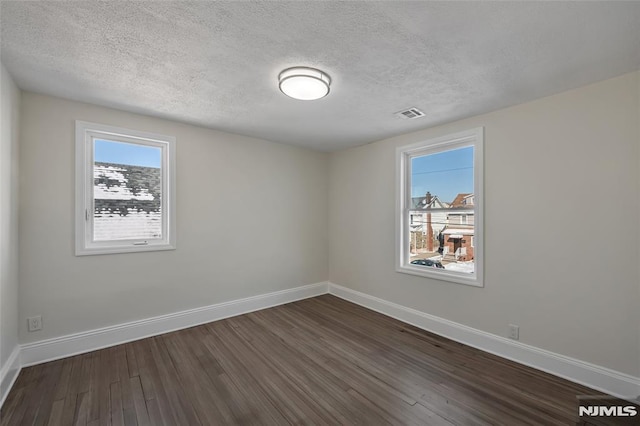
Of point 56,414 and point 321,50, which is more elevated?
point 321,50

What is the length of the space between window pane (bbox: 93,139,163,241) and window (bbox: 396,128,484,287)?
3.14 metres

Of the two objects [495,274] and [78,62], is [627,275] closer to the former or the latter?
[495,274]

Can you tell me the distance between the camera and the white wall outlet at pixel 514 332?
2.61 metres

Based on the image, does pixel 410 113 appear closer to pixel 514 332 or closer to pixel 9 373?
pixel 514 332

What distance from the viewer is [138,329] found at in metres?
3.01

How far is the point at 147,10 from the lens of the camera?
4.82 ft

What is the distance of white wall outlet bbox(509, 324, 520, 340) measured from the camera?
8.56 feet

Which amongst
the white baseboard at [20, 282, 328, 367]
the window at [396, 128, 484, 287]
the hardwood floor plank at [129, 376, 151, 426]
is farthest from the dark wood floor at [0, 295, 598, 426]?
the window at [396, 128, 484, 287]

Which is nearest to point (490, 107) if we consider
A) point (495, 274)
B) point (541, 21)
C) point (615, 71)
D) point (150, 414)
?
point (615, 71)

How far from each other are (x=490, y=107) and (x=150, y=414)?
3966 millimetres

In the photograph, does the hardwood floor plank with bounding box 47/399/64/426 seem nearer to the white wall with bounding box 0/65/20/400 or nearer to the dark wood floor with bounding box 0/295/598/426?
the dark wood floor with bounding box 0/295/598/426

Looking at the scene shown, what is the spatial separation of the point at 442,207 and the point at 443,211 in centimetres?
6

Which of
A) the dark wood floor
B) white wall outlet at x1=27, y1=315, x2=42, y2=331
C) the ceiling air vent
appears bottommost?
the dark wood floor

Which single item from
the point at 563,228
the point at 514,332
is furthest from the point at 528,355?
the point at 563,228
